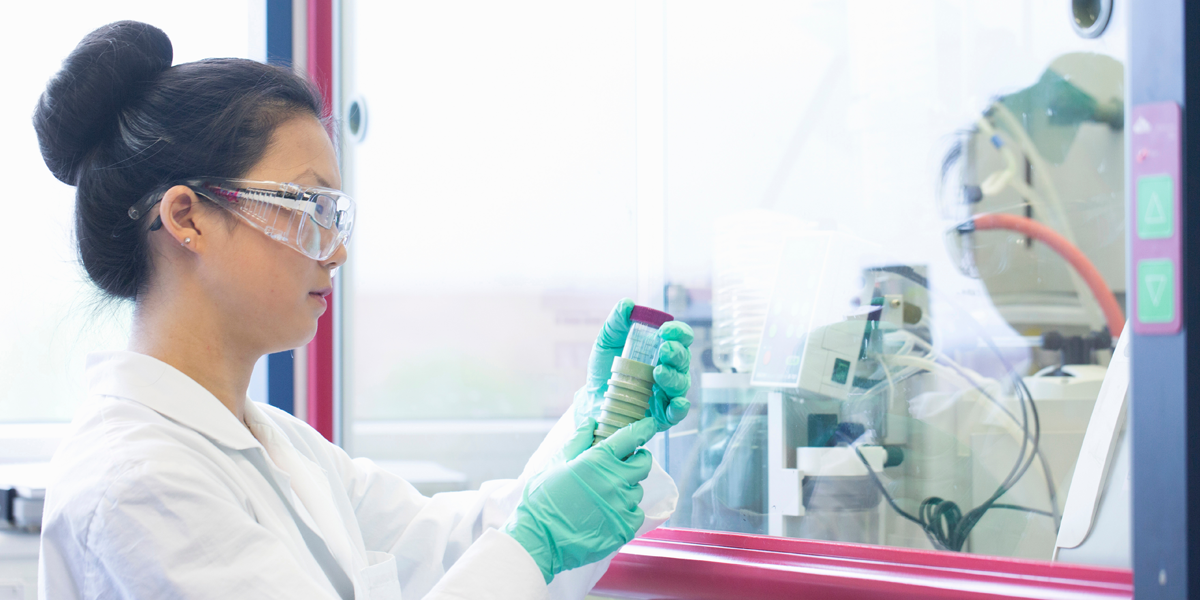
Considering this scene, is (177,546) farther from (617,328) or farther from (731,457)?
(731,457)

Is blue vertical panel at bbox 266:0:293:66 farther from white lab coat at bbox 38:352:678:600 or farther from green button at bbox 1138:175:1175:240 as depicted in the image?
green button at bbox 1138:175:1175:240

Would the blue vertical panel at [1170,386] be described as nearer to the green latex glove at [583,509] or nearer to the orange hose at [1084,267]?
the green latex glove at [583,509]

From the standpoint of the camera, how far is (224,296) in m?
0.88

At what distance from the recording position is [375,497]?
1146 mm

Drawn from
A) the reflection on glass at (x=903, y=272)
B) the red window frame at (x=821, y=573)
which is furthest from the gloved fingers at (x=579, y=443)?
the reflection on glass at (x=903, y=272)

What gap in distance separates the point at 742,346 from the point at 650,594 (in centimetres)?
39

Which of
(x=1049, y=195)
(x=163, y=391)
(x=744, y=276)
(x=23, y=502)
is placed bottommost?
(x=23, y=502)

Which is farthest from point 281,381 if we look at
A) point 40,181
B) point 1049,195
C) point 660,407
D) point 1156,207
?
point 1156,207

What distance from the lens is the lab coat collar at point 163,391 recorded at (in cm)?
84

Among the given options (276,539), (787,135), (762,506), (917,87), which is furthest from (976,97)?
(276,539)

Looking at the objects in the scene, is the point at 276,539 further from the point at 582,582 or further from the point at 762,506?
the point at 762,506

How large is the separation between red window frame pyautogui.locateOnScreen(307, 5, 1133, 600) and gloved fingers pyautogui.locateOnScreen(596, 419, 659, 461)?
0.82 ft

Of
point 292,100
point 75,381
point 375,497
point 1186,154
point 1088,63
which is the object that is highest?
point 1088,63

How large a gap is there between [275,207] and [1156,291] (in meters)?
0.78
